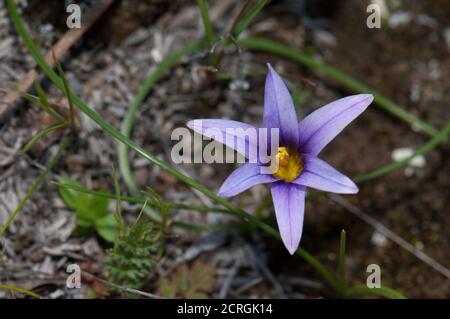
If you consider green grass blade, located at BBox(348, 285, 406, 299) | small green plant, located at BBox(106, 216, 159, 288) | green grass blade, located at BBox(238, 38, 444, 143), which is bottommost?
green grass blade, located at BBox(348, 285, 406, 299)

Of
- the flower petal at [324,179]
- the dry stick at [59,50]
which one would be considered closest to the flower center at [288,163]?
the flower petal at [324,179]

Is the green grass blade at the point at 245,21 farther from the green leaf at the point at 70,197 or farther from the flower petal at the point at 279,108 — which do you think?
the green leaf at the point at 70,197

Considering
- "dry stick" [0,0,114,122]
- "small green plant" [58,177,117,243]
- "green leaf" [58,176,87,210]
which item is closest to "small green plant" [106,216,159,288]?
"small green plant" [58,177,117,243]

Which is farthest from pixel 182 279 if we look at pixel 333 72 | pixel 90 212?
pixel 333 72

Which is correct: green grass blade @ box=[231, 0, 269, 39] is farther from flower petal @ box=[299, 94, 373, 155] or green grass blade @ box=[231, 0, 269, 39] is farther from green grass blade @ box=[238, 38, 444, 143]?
flower petal @ box=[299, 94, 373, 155]

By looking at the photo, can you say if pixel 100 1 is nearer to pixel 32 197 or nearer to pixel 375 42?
pixel 32 197

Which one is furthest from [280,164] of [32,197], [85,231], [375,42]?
[375,42]

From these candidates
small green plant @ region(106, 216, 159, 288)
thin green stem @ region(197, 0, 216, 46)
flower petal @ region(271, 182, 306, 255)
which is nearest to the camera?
flower petal @ region(271, 182, 306, 255)
